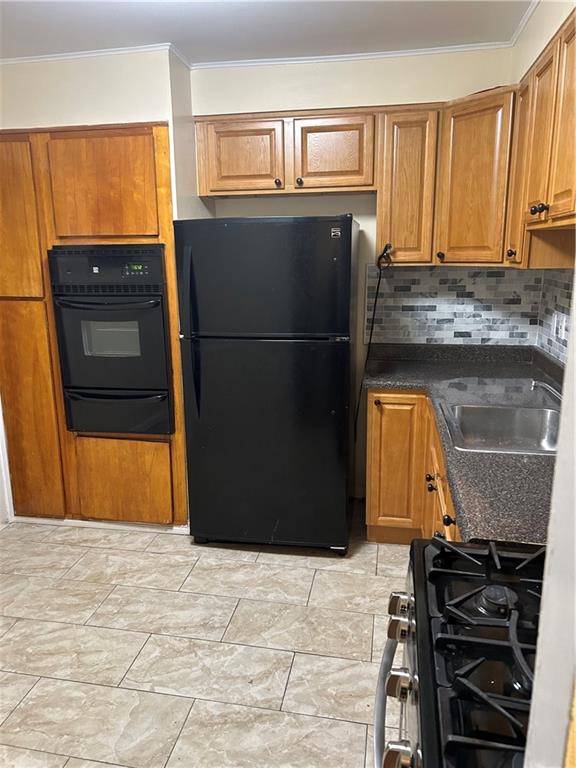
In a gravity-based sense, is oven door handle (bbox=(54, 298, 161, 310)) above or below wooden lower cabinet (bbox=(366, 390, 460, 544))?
above

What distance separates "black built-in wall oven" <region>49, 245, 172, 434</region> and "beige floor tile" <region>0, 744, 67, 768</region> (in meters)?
1.50

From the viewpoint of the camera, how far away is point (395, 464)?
2.76 m

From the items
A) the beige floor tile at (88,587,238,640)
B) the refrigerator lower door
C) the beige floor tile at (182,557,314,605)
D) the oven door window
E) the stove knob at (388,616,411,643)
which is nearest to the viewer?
the stove knob at (388,616,411,643)

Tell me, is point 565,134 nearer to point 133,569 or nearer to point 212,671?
point 212,671

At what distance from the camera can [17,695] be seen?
1951 millimetres

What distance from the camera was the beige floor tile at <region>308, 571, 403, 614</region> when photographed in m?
2.40

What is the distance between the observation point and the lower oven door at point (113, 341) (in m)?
2.80

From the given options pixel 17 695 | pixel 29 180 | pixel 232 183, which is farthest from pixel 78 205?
pixel 17 695

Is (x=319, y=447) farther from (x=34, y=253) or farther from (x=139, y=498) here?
(x=34, y=253)

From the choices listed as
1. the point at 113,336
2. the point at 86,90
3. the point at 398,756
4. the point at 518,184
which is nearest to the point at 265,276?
the point at 113,336

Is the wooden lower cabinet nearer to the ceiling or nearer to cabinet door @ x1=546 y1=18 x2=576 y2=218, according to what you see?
cabinet door @ x1=546 y1=18 x2=576 y2=218

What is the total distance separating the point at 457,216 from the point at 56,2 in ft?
6.11

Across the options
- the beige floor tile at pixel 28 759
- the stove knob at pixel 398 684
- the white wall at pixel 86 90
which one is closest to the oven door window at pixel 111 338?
the white wall at pixel 86 90

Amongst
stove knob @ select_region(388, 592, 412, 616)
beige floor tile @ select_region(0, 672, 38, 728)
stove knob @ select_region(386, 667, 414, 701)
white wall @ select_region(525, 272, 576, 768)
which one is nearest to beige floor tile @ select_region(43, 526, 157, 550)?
beige floor tile @ select_region(0, 672, 38, 728)
